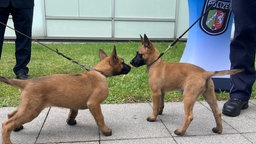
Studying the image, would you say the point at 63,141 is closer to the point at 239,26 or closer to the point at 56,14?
the point at 239,26

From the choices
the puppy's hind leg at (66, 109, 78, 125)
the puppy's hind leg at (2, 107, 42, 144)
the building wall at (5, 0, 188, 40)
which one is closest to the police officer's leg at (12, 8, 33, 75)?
the puppy's hind leg at (66, 109, 78, 125)

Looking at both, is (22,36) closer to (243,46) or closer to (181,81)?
(181,81)

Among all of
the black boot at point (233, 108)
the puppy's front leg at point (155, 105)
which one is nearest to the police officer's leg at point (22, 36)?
the puppy's front leg at point (155, 105)

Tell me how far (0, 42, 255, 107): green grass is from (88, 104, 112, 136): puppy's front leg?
1227 mm

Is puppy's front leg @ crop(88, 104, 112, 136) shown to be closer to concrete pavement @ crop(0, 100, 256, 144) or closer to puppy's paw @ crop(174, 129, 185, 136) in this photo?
concrete pavement @ crop(0, 100, 256, 144)

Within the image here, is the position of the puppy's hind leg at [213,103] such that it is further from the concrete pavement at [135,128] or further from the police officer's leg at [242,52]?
the police officer's leg at [242,52]

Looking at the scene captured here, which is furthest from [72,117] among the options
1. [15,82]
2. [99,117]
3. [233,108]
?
[233,108]

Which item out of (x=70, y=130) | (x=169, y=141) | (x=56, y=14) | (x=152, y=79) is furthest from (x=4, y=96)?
(x=56, y=14)

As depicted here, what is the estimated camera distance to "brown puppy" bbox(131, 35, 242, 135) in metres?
3.61

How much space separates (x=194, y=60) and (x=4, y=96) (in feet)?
10.2

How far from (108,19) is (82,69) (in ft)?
16.0

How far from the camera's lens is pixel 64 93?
340cm

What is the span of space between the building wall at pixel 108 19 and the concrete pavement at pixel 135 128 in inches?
282

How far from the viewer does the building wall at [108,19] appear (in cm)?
1117
